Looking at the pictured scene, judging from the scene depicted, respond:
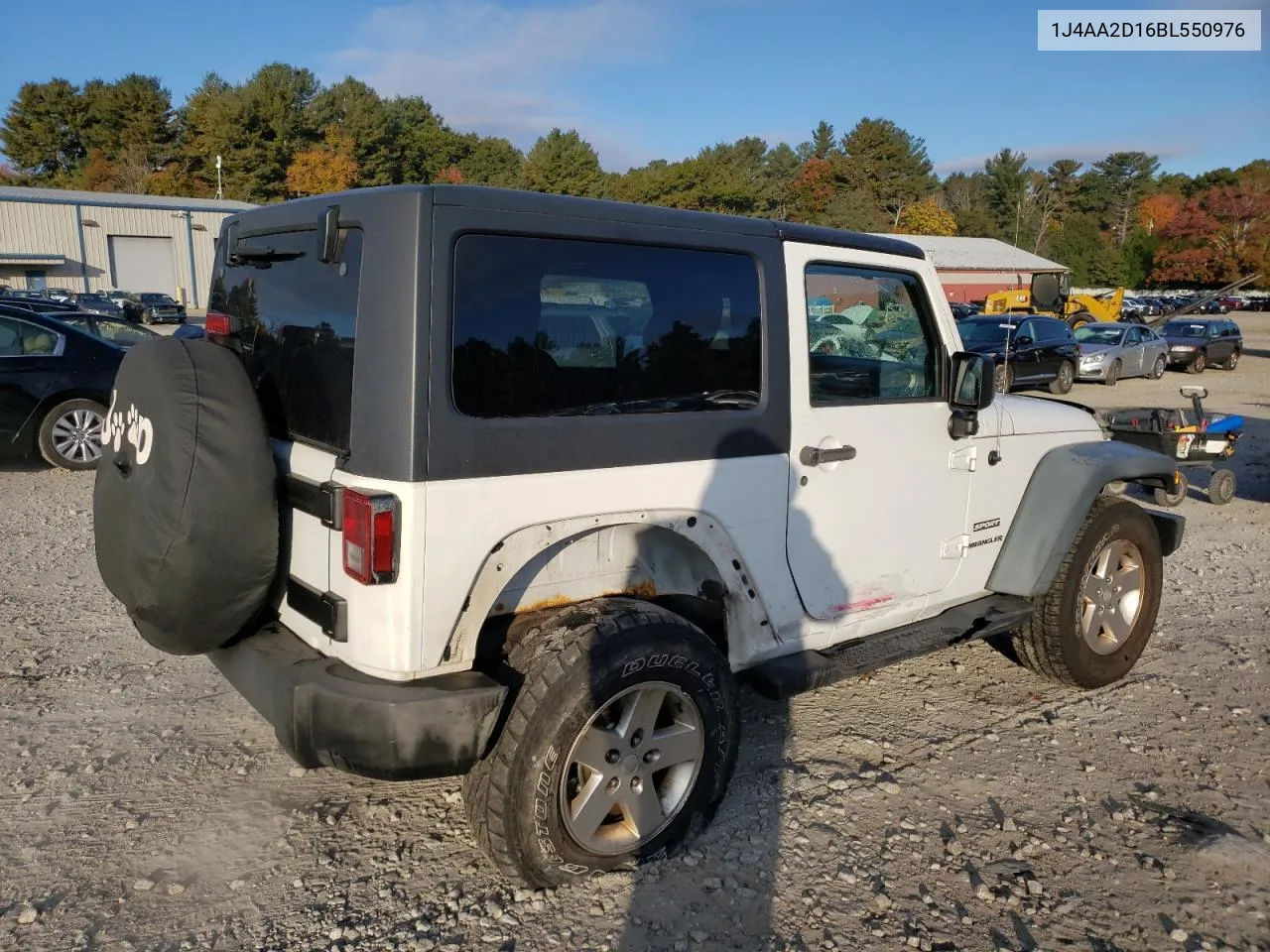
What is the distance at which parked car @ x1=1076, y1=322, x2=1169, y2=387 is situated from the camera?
21.2 m

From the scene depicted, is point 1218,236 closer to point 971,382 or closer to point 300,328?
point 971,382

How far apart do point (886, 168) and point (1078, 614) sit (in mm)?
95172

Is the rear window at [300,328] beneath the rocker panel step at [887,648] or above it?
above

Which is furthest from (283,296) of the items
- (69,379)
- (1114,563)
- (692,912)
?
(69,379)

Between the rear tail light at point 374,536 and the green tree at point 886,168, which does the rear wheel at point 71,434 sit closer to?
the rear tail light at point 374,536

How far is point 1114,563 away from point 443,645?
347cm

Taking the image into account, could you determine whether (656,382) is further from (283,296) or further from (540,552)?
(283,296)

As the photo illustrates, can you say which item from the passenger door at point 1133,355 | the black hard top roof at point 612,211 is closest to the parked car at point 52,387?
the black hard top roof at point 612,211

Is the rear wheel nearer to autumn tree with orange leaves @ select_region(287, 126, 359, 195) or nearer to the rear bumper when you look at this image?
the rear bumper

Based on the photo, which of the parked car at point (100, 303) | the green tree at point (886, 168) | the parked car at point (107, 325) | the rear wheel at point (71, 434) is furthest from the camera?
the green tree at point (886, 168)

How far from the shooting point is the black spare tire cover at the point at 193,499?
8.93 feet

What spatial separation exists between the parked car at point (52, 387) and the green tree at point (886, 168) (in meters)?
88.5

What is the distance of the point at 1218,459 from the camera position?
29.5ft

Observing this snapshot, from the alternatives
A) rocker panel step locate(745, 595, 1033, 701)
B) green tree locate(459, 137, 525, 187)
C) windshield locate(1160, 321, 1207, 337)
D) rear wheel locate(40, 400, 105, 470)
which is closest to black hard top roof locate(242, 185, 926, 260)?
rocker panel step locate(745, 595, 1033, 701)
